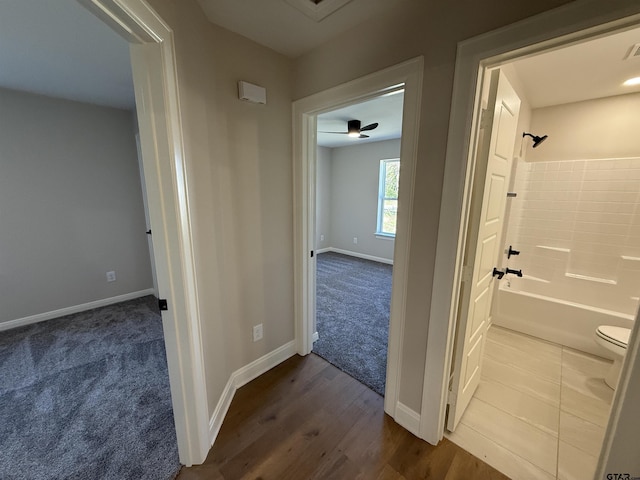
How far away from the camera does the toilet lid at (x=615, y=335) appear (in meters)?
1.80

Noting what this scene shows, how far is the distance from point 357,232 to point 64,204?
4596 mm

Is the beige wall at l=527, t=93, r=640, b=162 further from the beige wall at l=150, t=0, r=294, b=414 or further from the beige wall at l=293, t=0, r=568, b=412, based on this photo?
the beige wall at l=150, t=0, r=294, b=414

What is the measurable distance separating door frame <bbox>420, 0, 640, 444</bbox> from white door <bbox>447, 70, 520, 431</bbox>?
0.09 metres

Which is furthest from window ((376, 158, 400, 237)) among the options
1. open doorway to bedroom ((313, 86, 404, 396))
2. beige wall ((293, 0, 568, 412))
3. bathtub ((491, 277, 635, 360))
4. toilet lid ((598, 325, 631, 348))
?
beige wall ((293, 0, 568, 412))

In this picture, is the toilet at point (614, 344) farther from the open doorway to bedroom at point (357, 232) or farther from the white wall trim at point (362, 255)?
the white wall trim at point (362, 255)

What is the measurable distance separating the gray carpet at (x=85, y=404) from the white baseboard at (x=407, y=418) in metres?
1.28

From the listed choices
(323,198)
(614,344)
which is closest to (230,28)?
(614,344)

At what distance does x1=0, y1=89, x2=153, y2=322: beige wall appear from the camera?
252 cm

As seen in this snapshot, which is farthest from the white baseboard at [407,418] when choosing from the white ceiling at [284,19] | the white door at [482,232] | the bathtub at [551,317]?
the white ceiling at [284,19]

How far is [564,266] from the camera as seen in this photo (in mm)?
2654

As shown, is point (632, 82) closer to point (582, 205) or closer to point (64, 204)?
point (582, 205)

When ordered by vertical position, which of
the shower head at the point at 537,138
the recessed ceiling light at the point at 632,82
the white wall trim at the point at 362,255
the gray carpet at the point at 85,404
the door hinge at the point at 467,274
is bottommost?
the gray carpet at the point at 85,404

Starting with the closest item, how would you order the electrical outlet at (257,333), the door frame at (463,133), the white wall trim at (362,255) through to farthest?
the door frame at (463,133) < the electrical outlet at (257,333) < the white wall trim at (362,255)

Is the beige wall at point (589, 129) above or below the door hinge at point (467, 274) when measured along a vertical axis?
above
